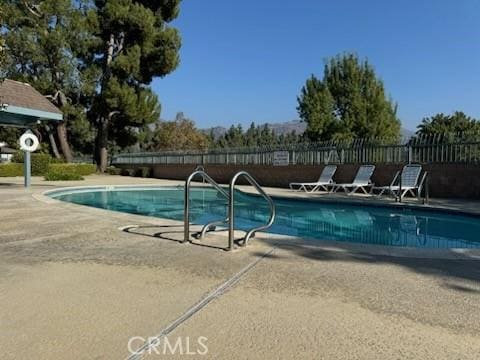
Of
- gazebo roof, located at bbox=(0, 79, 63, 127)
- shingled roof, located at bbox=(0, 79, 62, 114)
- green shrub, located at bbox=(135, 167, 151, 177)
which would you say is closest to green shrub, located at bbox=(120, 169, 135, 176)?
green shrub, located at bbox=(135, 167, 151, 177)

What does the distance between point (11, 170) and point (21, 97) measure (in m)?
10.3

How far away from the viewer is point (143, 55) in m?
29.4

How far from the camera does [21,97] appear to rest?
15648mm

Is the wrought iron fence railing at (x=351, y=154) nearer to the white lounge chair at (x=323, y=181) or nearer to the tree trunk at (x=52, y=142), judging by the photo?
the white lounge chair at (x=323, y=181)

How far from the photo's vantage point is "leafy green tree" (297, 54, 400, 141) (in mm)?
30422

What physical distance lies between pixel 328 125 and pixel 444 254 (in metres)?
26.5

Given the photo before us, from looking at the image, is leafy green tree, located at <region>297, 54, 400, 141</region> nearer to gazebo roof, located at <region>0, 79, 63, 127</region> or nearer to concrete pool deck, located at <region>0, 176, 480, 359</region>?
gazebo roof, located at <region>0, 79, 63, 127</region>

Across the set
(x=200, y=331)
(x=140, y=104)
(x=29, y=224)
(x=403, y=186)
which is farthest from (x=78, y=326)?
(x=140, y=104)

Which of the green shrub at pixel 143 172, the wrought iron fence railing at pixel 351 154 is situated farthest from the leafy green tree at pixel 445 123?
the green shrub at pixel 143 172

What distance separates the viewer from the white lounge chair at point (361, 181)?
14.5 m

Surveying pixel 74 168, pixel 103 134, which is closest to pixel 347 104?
pixel 103 134

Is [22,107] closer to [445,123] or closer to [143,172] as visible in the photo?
[143,172]

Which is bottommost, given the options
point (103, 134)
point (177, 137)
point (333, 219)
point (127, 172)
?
point (333, 219)

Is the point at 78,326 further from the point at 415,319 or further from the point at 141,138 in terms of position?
the point at 141,138
